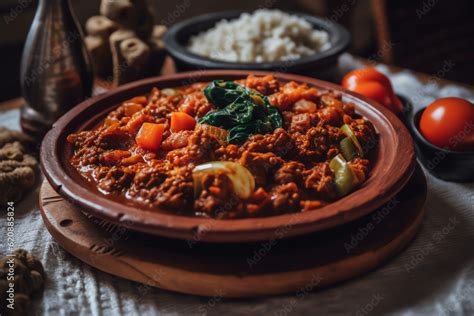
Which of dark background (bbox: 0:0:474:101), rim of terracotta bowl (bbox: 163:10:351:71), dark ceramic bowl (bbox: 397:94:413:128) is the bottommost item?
dark background (bbox: 0:0:474:101)

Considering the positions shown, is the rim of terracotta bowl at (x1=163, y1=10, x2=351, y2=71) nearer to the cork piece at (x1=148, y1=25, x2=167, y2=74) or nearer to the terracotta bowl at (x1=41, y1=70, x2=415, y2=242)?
the cork piece at (x1=148, y1=25, x2=167, y2=74)

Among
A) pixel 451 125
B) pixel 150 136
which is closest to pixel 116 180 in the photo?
pixel 150 136

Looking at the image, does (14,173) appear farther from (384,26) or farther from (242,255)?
(384,26)

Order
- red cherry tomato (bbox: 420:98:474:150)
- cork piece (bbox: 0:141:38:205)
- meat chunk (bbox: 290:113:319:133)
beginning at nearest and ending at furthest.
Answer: meat chunk (bbox: 290:113:319:133)
cork piece (bbox: 0:141:38:205)
red cherry tomato (bbox: 420:98:474:150)

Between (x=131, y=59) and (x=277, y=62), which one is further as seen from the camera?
(x=131, y=59)

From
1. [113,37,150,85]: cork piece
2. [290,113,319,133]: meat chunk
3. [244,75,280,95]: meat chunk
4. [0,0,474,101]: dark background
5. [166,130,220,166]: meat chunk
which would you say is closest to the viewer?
[166,130,220,166]: meat chunk

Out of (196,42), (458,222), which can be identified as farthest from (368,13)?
(458,222)

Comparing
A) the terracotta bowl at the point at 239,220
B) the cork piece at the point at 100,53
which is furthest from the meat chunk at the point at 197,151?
the cork piece at the point at 100,53

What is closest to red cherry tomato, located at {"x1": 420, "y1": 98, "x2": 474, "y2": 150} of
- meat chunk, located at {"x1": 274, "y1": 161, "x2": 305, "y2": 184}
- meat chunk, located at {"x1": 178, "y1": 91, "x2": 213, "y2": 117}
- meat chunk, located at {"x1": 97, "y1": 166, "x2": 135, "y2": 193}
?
meat chunk, located at {"x1": 274, "y1": 161, "x2": 305, "y2": 184}
